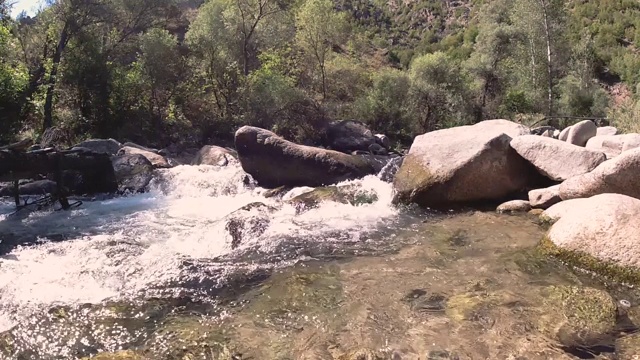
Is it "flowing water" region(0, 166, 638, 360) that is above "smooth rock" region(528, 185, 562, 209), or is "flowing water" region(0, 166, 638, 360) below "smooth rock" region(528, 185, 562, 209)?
above

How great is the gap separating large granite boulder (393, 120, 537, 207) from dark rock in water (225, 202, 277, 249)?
3738mm

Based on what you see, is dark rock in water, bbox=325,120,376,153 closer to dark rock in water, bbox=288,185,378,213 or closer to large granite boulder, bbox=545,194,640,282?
dark rock in water, bbox=288,185,378,213

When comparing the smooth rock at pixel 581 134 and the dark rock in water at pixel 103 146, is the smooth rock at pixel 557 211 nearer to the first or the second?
the smooth rock at pixel 581 134

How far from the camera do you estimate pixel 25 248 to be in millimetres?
9555

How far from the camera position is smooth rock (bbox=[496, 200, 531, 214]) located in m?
11.0

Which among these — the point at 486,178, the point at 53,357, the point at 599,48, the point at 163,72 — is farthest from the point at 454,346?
the point at 599,48

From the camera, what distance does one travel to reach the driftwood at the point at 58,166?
1111 centimetres

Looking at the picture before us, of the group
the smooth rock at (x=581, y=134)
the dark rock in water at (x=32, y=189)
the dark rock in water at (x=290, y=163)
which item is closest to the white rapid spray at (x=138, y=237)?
the dark rock in water at (x=290, y=163)

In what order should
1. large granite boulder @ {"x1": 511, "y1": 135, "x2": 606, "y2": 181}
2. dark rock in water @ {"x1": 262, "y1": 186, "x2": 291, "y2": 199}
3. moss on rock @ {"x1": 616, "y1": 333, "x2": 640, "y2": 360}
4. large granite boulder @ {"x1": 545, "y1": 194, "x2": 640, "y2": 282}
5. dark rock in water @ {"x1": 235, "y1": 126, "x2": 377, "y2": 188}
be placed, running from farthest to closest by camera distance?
dark rock in water @ {"x1": 235, "y1": 126, "x2": 377, "y2": 188}
dark rock in water @ {"x1": 262, "y1": 186, "x2": 291, "y2": 199}
large granite boulder @ {"x1": 511, "y1": 135, "x2": 606, "y2": 181}
large granite boulder @ {"x1": 545, "y1": 194, "x2": 640, "y2": 282}
moss on rock @ {"x1": 616, "y1": 333, "x2": 640, "y2": 360}

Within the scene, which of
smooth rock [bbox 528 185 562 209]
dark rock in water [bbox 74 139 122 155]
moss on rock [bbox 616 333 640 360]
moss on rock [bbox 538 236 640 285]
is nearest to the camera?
moss on rock [bbox 616 333 640 360]

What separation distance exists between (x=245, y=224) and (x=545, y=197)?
22.1ft

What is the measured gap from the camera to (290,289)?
7.16 meters

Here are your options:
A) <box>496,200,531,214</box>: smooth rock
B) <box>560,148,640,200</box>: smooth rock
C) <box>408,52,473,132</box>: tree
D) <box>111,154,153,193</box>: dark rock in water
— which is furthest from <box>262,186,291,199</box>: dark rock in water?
<box>408,52,473,132</box>: tree

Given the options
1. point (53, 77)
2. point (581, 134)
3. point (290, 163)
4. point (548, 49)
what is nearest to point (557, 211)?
point (581, 134)
